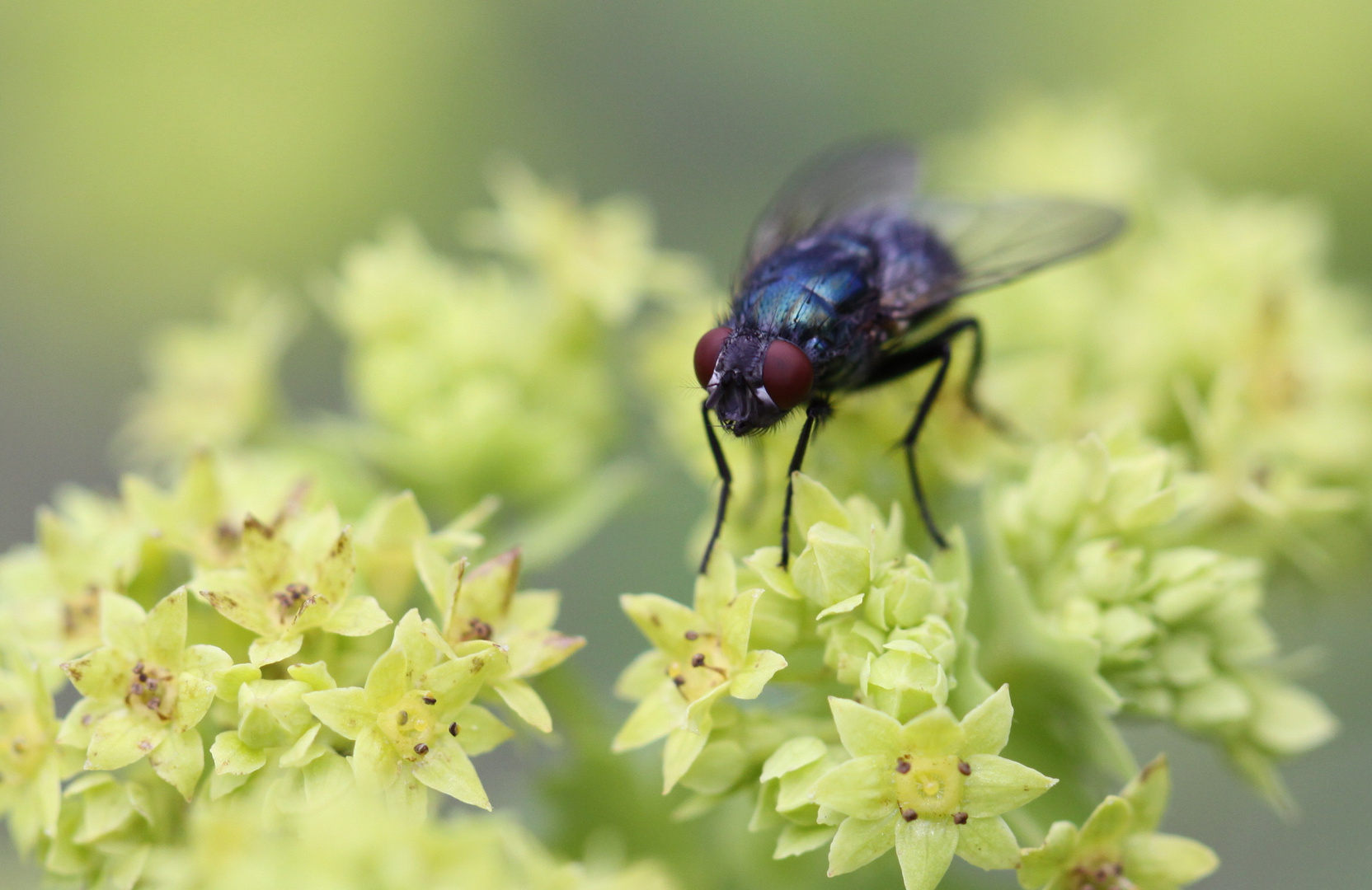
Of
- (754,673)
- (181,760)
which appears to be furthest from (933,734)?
(181,760)

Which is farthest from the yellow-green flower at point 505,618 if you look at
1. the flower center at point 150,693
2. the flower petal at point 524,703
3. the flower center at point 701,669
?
the flower center at point 150,693

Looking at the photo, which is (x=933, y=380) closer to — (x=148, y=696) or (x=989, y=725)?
(x=989, y=725)

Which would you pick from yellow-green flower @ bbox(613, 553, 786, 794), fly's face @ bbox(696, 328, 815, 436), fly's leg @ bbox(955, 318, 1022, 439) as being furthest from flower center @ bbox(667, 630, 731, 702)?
fly's leg @ bbox(955, 318, 1022, 439)

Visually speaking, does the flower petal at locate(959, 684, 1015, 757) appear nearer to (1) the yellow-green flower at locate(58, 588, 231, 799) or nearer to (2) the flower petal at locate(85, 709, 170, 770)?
(1) the yellow-green flower at locate(58, 588, 231, 799)

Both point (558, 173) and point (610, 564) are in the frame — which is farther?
point (558, 173)

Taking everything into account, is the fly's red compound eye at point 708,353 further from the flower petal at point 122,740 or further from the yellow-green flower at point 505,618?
the flower petal at point 122,740

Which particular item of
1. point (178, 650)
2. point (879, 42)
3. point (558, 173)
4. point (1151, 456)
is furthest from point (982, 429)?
point (558, 173)

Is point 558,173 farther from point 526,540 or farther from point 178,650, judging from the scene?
point 178,650
